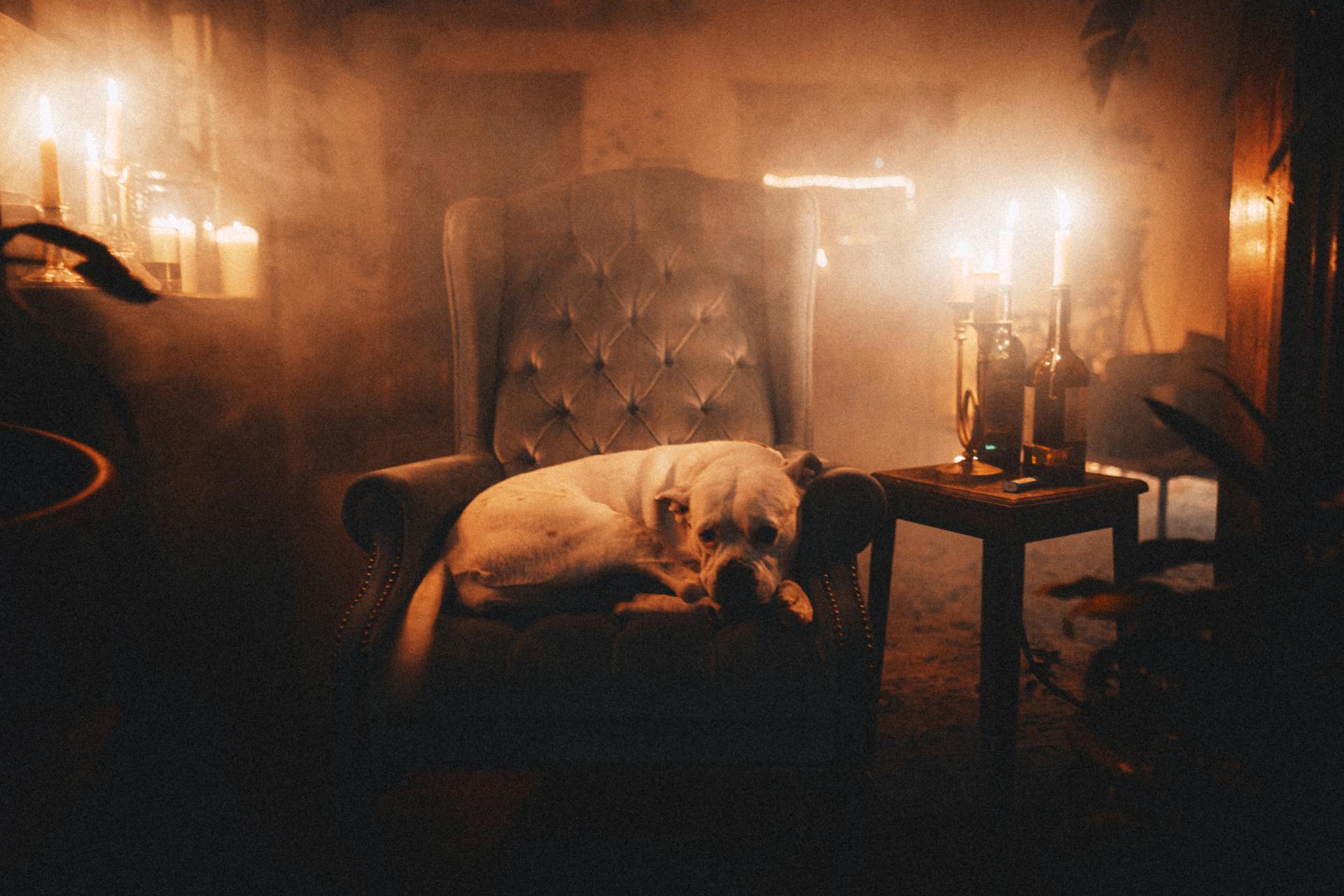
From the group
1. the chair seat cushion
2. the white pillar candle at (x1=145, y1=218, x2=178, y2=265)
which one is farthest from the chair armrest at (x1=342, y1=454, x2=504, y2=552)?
the white pillar candle at (x1=145, y1=218, x2=178, y2=265)

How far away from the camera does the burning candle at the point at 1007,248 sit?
1.87 m

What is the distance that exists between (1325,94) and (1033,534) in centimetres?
87

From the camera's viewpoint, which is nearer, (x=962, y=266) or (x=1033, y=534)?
(x=1033, y=534)

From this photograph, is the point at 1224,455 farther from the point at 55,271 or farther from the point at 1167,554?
the point at 55,271

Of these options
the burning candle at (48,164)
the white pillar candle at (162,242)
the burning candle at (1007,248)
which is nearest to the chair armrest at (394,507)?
the burning candle at (48,164)

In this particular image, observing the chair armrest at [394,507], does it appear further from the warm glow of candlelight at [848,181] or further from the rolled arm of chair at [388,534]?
the warm glow of candlelight at [848,181]

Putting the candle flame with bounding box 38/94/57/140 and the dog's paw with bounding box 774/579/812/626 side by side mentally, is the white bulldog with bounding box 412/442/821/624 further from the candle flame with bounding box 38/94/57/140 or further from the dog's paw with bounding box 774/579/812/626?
the candle flame with bounding box 38/94/57/140

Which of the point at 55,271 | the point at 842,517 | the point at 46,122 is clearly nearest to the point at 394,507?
the point at 842,517

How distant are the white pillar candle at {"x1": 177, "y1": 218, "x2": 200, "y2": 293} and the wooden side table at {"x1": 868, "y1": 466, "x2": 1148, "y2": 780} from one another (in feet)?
6.81

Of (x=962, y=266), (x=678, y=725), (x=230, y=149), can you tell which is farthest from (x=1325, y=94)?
(x=230, y=149)

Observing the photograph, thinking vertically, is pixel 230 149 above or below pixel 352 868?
above

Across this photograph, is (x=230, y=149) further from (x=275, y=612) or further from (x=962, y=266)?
(x=962, y=266)

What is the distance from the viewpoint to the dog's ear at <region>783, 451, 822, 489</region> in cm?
172

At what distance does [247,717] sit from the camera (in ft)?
6.96
